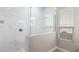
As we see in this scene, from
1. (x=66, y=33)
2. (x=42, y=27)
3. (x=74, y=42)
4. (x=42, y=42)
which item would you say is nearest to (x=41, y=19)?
(x=42, y=27)

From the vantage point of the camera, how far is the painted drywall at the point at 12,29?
A: 1.72 m

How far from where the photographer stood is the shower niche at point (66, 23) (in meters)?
1.72

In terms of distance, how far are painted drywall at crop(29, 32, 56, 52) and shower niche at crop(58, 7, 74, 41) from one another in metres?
0.17

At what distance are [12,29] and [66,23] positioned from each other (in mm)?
1042

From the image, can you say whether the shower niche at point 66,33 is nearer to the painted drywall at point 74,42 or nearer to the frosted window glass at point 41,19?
the painted drywall at point 74,42

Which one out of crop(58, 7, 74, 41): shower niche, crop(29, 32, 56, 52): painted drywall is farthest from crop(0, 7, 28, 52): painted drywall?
crop(58, 7, 74, 41): shower niche

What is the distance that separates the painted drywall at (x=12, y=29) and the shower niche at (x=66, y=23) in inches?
26.2

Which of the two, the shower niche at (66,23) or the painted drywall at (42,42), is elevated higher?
the shower niche at (66,23)

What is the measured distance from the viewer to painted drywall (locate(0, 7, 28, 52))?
1.72m

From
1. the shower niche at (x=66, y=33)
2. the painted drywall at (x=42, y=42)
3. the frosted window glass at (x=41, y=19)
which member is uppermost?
the frosted window glass at (x=41, y=19)

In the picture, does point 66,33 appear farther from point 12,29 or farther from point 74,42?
point 12,29

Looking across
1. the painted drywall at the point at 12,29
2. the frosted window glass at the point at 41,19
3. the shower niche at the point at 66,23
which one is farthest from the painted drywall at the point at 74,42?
the painted drywall at the point at 12,29
